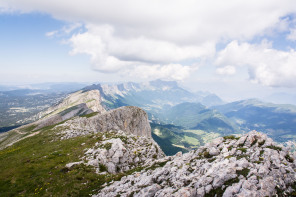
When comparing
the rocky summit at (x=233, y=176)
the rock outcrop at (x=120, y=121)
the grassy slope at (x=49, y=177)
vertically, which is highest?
the rocky summit at (x=233, y=176)

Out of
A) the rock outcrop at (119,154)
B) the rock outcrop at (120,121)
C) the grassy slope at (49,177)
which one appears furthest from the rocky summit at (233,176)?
the rock outcrop at (120,121)

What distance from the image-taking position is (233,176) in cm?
1510

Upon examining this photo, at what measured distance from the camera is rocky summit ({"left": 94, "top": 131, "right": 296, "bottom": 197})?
1351cm

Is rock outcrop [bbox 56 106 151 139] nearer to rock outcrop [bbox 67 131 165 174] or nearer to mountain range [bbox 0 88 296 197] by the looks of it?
mountain range [bbox 0 88 296 197]

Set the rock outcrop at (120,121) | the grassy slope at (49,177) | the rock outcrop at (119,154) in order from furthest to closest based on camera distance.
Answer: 1. the rock outcrop at (120,121)
2. the rock outcrop at (119,154)
3. the grassy slope at (49,177)

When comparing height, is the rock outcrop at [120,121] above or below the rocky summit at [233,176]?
below

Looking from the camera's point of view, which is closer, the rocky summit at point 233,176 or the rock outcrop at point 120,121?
the rocky summit at point 233,176

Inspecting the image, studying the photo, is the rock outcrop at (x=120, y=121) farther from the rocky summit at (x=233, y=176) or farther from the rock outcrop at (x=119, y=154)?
the rocky summit at (x=233, y=176)

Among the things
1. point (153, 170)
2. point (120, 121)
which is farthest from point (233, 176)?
point (120, 121)

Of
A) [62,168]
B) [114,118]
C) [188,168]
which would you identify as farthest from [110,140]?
[114,118]

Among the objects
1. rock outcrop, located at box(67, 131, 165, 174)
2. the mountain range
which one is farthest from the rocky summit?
rock outcrop, located at box(67, 131, 165, 174)

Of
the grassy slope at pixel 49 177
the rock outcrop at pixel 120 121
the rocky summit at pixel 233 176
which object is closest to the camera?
the rocky summit at pixel 233 176

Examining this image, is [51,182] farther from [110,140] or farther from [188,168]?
[188,168]

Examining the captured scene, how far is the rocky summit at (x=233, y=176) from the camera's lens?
44.3 ft
